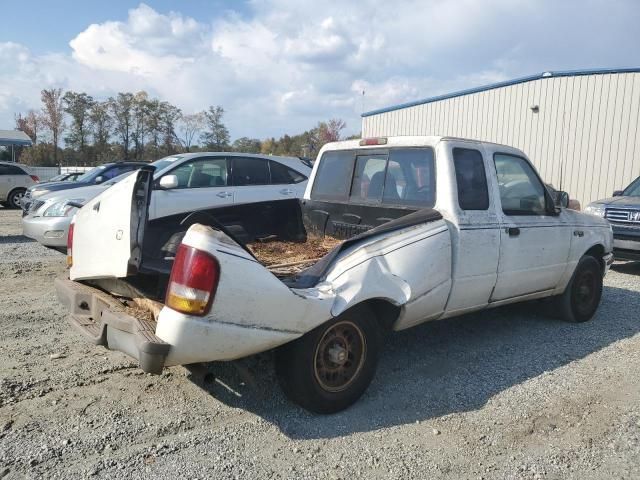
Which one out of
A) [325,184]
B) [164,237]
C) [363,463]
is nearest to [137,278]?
[164,237]

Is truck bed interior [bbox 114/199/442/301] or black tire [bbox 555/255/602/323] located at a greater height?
truck bed interior [bbox 114/199/442/301]

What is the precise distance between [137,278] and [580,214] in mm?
4700

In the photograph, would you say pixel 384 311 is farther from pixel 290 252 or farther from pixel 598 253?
pixel 598 253

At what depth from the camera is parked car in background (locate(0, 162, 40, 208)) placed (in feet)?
60.7

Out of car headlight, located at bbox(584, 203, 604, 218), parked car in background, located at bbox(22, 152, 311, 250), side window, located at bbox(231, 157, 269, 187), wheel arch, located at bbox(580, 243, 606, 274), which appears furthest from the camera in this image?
car headlight, located at bbox(584, 203, 604, 218)

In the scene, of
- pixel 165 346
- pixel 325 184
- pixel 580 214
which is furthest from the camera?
pixel 580 214

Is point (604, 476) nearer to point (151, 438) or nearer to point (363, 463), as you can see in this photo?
point (363, 463)

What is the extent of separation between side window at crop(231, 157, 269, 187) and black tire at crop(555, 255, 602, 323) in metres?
4.99

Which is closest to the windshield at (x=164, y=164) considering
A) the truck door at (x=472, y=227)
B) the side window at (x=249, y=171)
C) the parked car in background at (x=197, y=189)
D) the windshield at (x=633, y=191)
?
the parked car in background at (x=197, y=189)

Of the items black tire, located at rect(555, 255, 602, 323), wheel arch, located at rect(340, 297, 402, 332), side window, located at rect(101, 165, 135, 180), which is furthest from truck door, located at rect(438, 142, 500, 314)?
side window, located at rect(101, 165, 135, 180)

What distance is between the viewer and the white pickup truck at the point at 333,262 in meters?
2.89

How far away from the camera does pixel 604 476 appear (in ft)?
9.64

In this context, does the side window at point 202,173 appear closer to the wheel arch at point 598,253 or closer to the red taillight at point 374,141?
the red taillight at point 374,141

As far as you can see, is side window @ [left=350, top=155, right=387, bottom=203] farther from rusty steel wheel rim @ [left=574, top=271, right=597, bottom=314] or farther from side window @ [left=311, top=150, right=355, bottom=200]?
rusty steel wheel rim @ [left=574, top=271, right=597, bottom=314]
